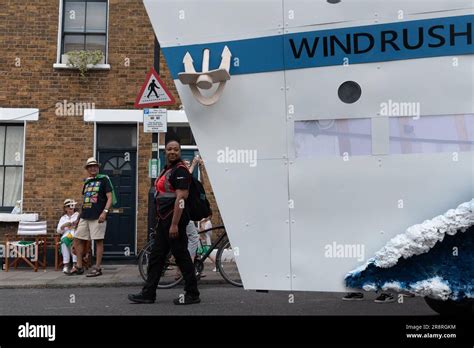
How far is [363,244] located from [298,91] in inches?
36.9

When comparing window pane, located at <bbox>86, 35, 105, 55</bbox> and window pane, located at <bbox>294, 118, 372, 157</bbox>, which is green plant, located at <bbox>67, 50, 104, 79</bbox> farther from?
window pane, located at <bbox>294, 118, 372, 157</bbox>

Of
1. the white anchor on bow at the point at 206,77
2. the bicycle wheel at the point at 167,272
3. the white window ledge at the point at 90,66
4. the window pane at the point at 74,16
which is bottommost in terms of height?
the bicycle wheel at the point at 167,272

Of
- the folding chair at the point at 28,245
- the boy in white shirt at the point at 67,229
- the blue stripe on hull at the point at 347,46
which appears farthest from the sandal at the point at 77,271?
the blue stripe on hull at the point at 347,46

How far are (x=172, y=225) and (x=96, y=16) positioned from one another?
695 cm

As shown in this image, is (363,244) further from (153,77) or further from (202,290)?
(153,77)

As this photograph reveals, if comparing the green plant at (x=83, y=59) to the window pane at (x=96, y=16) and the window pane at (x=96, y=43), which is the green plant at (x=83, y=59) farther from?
the window pane at (x=96, y=16)

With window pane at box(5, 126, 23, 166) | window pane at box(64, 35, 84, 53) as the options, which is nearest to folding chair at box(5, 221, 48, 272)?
window pane at box(5, 126, 23, 166)

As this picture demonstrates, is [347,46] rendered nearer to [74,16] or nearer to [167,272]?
[167,272]

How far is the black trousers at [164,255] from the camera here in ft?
16.8

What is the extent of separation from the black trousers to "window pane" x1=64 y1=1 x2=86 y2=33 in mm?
6659

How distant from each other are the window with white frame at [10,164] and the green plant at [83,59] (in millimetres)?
1692

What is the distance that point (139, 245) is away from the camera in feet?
31.7

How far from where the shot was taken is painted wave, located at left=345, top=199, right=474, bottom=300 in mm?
2543
